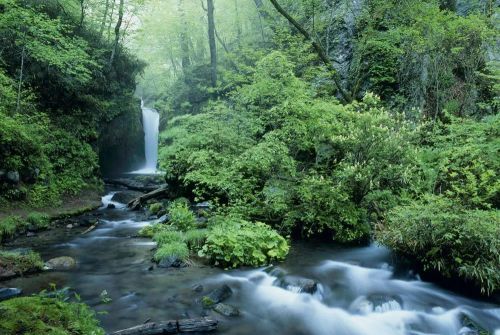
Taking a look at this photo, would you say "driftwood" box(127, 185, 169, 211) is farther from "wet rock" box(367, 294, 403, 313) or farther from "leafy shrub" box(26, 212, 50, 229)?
"wet rock" box(367, 294, 403, 313)

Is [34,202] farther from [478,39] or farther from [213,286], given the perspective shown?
[478,39]

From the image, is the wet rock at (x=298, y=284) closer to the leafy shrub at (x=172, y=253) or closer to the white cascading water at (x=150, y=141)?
the leafy shrub at (x=172, y=253)

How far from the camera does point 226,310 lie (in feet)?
20.2

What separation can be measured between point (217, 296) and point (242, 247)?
1.89 m

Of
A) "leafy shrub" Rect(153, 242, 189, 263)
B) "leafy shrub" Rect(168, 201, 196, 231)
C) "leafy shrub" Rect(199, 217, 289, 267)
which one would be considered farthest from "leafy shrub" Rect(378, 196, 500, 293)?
"leafy shrub" Rect(168, 201, 196, 231)

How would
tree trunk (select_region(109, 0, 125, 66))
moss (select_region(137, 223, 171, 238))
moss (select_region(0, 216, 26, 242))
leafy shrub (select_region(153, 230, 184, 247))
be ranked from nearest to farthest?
leafy shrub (select_region(153, 230, 184, 247)) → moss (select_region(0, 216, 26, 242)) → moss (select_region(137, 223, 171, 238)) → tree trunk (select_region(109, 0, 125, 66))

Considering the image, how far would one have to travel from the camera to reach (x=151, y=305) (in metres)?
6.33

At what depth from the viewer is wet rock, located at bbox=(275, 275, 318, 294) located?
7008mm

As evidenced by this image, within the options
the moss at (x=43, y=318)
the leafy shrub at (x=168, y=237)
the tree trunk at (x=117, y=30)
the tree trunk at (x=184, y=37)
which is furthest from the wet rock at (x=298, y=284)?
the tree trunk at (x=184, y=37)

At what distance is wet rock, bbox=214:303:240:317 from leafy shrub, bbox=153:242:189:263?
94.6 inches

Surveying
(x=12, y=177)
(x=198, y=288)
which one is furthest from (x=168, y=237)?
(x=12, y=177)

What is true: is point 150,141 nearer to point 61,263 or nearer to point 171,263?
point 61,263

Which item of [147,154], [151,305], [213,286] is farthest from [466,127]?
[147,154]

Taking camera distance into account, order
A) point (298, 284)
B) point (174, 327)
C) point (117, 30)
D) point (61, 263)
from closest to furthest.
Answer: point (174, 327), point (298, 284), point (61, 263), point (117, 30)
